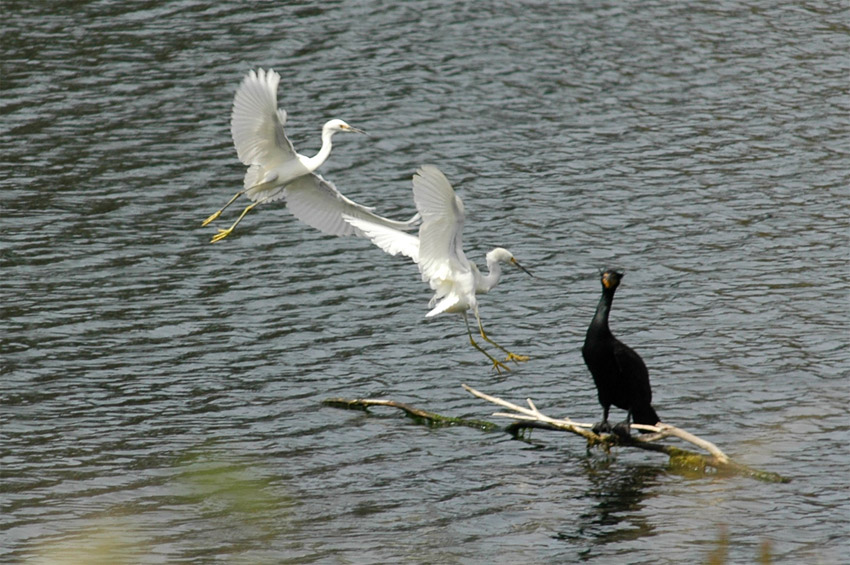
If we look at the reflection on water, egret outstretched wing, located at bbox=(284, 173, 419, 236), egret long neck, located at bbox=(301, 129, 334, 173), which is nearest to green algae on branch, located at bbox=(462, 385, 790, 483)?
the reflection on water

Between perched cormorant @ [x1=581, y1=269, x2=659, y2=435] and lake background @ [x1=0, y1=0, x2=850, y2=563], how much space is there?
609 millimetres

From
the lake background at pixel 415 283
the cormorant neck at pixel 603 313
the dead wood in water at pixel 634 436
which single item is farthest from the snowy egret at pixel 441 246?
the lake background at pixel 415 283

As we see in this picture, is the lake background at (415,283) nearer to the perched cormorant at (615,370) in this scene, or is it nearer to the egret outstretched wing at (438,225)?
the perched cormorant at (615,370)

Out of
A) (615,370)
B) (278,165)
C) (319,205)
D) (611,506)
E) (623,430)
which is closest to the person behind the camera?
(611,506)

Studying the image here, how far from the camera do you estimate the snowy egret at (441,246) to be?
9.78 metres

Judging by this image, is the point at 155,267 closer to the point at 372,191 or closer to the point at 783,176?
the point at 372,191

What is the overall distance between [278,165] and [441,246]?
7.30 feet

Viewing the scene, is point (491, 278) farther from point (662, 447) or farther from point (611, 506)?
point (611, 506)

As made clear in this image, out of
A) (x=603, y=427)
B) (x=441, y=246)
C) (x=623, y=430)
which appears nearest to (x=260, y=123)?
(x=441, y=246)

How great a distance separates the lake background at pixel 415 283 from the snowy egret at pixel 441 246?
1314 mm

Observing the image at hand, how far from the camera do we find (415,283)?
15109mm

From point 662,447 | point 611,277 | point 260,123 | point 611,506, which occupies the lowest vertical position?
point 611,506

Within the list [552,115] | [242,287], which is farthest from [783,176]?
[242,287]

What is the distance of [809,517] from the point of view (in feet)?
31.4
